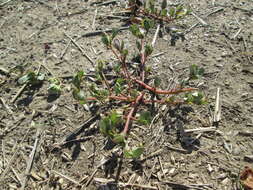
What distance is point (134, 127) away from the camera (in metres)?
2.10

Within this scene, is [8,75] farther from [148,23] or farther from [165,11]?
[165,11]

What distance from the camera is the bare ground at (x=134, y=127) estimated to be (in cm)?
187

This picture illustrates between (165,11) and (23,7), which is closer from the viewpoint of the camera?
(165,11)

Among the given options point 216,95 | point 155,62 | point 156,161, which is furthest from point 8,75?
point 216,95

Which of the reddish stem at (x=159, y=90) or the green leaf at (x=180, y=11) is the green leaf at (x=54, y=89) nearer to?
the reddish stem at (x=159, y=90)

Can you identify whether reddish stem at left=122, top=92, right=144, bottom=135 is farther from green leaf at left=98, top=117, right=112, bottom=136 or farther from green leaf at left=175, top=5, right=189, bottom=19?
green leaf at left=175, top=5, right=189, bottom=19

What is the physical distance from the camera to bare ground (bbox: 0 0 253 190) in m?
1.87

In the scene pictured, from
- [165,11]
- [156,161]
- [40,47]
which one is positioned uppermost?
[165,11]

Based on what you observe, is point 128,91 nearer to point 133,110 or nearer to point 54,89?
point 133,110

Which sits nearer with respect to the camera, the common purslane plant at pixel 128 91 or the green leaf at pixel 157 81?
the common purslane plant at pixel 128 91

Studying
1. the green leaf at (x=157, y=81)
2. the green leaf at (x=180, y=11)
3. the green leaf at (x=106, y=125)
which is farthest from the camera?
the green leaf at (x=180, y=11)

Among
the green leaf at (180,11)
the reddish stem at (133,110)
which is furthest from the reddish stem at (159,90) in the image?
the green leaf at (180,11)

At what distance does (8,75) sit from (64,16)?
97cm

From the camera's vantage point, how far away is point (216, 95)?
87.8 inches
